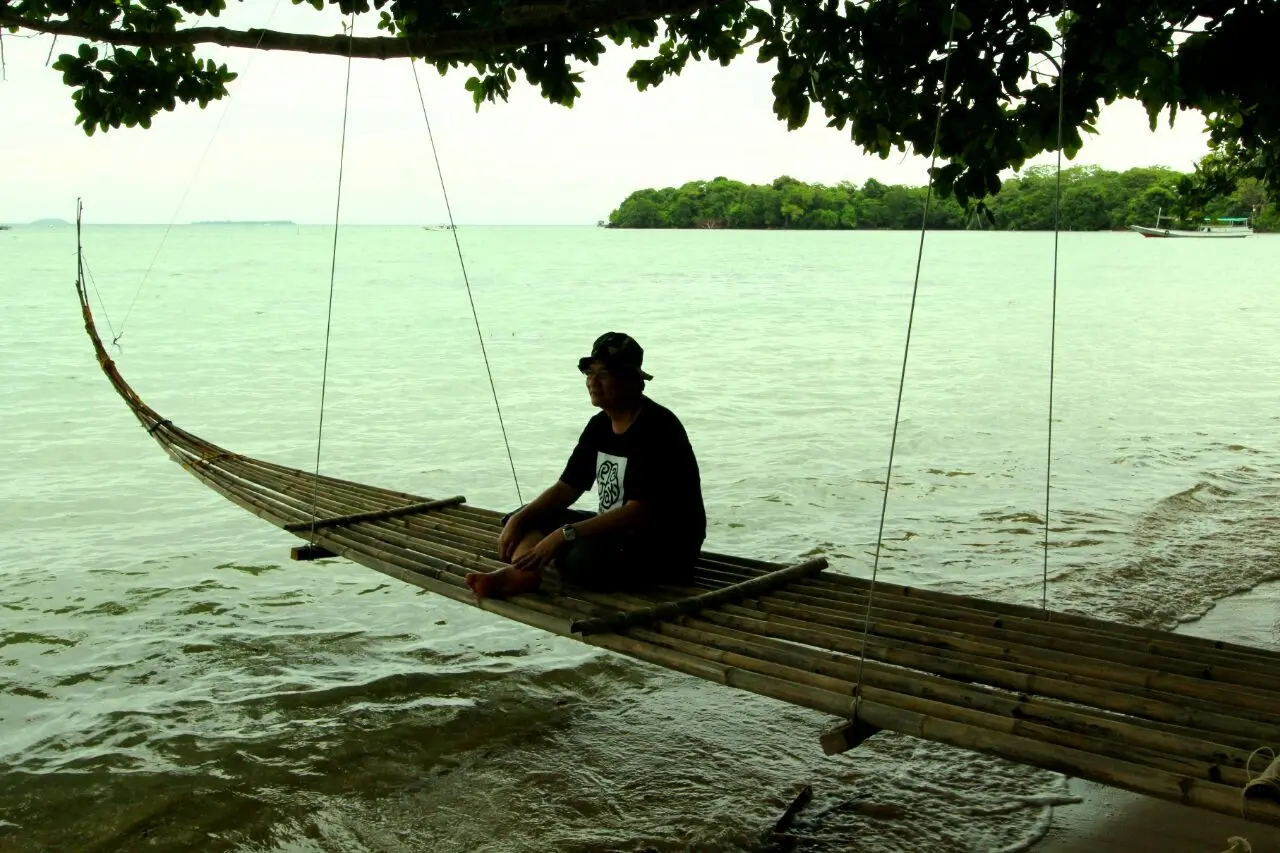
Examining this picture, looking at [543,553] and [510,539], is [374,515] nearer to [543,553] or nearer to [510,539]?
[510,539]

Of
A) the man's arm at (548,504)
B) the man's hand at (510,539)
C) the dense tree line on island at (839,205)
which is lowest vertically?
the man's hand at (510,539)

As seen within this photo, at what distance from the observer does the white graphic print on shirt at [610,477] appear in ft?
11.9

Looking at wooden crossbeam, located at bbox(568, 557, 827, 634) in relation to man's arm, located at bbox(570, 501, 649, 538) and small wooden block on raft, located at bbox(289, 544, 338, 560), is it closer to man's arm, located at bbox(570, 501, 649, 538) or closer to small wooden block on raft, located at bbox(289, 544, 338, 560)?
man's arm, located at bbox(570, 501, 649, 538)

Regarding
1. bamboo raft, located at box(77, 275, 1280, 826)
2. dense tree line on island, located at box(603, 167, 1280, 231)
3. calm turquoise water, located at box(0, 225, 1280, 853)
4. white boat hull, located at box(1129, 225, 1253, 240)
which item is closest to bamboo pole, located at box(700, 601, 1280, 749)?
→ bamboo raft, located at box(77, 275, 1280, 826)

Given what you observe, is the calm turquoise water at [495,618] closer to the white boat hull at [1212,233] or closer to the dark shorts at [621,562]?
the dark shorts at [621,562]

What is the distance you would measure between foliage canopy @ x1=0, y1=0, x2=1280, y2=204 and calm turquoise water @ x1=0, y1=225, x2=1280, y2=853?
2.25 m

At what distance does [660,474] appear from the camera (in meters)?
3.54

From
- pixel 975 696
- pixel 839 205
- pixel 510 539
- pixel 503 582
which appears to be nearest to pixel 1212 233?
pixel 839 205

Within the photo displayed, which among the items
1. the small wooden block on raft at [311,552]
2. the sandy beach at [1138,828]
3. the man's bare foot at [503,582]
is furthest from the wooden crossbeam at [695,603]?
the small wooden block on raft at [311,552]

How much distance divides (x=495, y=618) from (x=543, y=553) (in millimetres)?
2238

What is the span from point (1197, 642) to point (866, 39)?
2141 mm

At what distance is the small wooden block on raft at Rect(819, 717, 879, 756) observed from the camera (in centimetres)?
241

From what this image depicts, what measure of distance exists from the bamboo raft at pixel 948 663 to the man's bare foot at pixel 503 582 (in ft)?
0.11

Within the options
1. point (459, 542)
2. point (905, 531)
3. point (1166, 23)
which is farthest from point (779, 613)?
point (905, 531)
